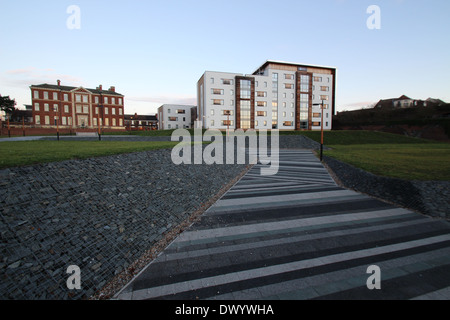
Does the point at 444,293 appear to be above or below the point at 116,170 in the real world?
below

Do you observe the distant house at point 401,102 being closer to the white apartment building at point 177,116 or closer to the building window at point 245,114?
the building window at point 245,114

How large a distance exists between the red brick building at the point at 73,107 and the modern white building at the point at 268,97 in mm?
25056

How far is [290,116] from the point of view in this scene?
51781 millimetres

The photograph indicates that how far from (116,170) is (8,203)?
3610mm

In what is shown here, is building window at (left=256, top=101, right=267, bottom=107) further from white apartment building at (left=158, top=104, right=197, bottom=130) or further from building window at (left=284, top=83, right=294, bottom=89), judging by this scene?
white apartment building at (left=158, top=104, right=197, bottom=130)

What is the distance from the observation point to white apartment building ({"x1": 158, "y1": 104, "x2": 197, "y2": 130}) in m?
68.3

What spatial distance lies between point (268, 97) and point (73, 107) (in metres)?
48.5

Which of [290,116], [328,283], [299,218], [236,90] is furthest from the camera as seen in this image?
[290,116]

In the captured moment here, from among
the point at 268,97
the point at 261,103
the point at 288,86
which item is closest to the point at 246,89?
the point at 261,103

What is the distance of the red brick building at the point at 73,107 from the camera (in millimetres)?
50500

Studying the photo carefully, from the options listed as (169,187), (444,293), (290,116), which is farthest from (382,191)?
(290,116)

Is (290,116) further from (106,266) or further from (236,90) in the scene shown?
(106,266)

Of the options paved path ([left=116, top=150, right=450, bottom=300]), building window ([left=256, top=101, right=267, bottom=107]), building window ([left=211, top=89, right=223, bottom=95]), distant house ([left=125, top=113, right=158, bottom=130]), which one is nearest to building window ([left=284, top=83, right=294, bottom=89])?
building window ([left=256, top=101, right=267, bottom=107])
